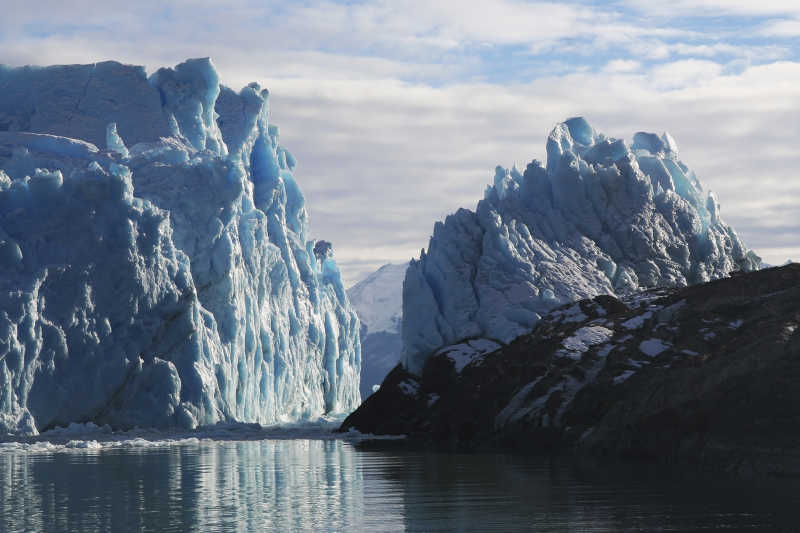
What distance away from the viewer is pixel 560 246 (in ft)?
181

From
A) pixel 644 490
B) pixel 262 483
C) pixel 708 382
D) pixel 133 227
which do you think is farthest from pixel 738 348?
pixel 133 227

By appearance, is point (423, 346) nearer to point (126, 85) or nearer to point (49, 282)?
point (49, 282)

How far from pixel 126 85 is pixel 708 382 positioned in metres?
46.7

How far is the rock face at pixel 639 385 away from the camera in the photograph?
22250mm

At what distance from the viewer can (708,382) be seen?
954 inches

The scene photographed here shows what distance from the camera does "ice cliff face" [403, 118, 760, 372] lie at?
2068 inches

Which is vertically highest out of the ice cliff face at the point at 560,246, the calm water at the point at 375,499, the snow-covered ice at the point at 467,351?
the ice cliff face at the point at 560,246

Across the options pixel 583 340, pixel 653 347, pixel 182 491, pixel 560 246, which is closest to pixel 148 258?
pixel 560 246

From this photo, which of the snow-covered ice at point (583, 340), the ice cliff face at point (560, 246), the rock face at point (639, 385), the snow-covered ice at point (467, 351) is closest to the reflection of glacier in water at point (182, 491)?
the rock face at point (639, 385)

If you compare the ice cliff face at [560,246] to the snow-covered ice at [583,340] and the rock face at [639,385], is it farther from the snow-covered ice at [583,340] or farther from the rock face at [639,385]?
the snow-covered ice at [583,340]

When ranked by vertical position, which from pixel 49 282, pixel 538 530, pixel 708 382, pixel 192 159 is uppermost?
pixel 192 159

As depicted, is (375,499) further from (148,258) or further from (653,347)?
(148,258)

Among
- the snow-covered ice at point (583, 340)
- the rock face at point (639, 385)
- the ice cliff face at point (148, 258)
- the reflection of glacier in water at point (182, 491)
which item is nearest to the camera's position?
the reflection of glacier in water at point (182, 491)

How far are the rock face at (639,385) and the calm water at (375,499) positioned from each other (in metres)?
2.05
